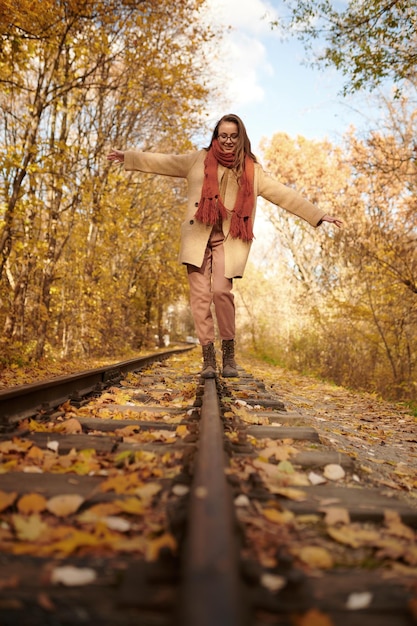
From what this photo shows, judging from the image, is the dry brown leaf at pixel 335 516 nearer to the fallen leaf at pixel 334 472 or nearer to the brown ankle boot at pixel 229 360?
the fallen leaf at pixel 334 472

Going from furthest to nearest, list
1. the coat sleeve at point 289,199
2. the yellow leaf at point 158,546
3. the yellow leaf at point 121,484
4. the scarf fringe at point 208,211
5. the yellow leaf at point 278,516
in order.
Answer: the coat sleeve at point 289,199, the scarf fringe at point 208,211, the yellow leaf at point 121,484, the yellow leaf at point 278,516, the yellow leaf at point 158,546

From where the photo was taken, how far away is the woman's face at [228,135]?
4383 mm

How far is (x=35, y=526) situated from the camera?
140 cm

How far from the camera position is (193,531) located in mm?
1074

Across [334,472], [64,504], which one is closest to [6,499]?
[64,504]

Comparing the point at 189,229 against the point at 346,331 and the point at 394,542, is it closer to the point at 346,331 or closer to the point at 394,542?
the point at 394,542

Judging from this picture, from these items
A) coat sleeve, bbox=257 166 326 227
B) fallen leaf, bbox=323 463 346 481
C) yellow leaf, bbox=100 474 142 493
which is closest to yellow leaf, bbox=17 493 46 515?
yellow leaf, bbox=100 474 142 493

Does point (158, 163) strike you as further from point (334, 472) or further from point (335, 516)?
point (335, 516)

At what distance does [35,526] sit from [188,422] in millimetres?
1432

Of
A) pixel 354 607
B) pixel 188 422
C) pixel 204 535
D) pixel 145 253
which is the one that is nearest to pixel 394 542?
pixel 354 607

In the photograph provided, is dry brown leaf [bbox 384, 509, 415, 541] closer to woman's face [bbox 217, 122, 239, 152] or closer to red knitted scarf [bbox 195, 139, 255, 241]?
red knitted scarf [bbox 195, 139, 255, 241]

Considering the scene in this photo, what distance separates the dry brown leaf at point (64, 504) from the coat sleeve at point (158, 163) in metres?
3.53

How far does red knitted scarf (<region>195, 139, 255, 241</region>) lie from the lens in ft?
14.2

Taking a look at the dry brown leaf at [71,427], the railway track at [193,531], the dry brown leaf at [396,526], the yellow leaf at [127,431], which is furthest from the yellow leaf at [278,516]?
the dry brown leaf at [71,427]
